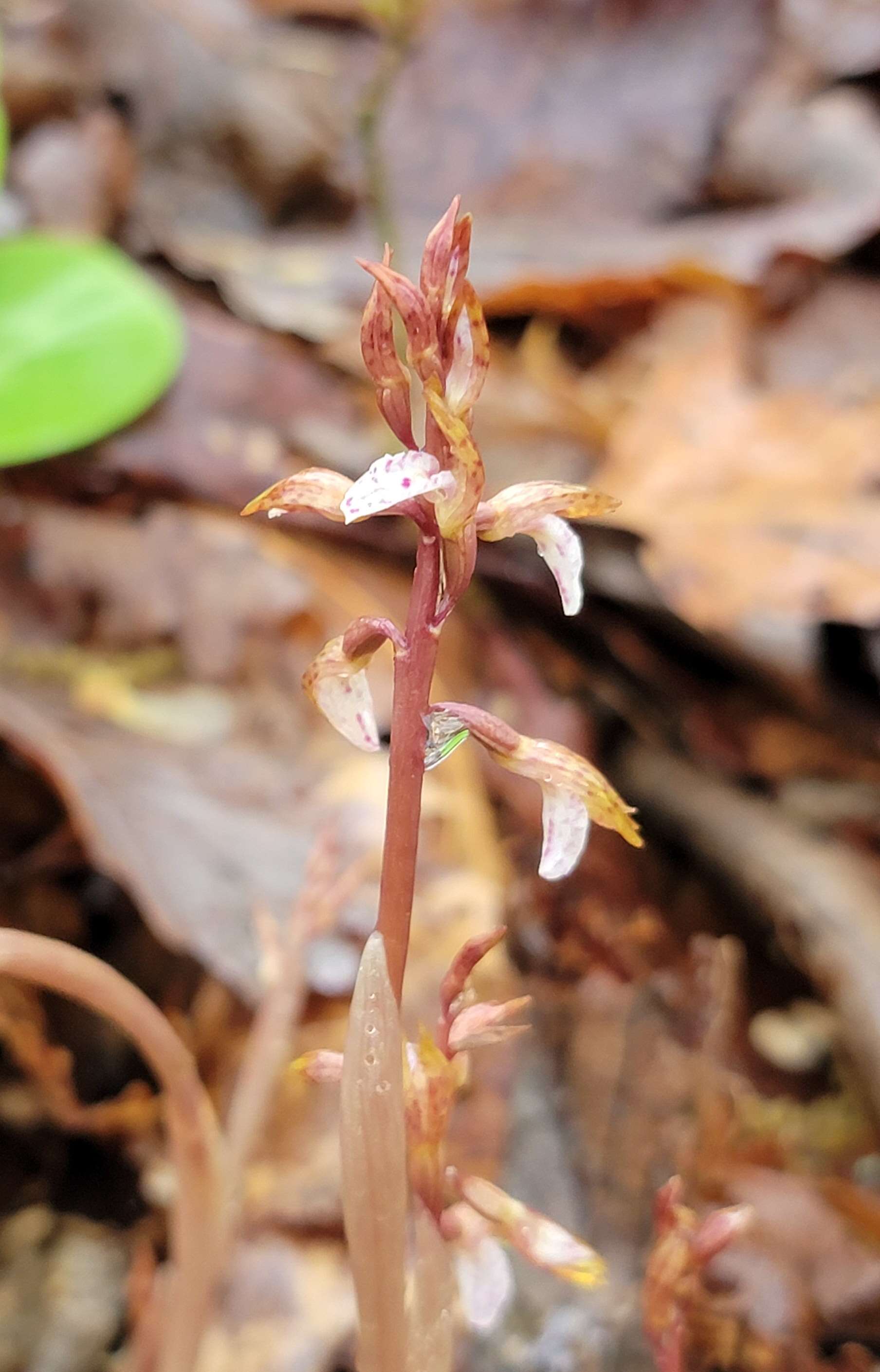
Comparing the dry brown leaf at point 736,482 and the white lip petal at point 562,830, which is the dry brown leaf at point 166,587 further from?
the white lip petal at point 562,830

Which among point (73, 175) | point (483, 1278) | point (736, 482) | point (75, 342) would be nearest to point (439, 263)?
point (483, 1278)

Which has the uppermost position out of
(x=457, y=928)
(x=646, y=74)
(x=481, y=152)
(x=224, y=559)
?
(x=646, y=74)

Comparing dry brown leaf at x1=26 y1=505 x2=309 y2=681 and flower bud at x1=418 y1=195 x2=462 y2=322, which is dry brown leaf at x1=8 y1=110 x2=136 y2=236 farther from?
flower bud at x1=418 y1=195 x2=462 y2=322

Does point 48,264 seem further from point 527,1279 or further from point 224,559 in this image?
point 527,1279

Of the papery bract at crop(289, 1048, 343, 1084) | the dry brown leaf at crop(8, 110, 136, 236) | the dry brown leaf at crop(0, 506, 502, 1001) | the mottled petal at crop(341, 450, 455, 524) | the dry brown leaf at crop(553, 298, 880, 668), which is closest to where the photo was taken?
the mottled petal at crop(341, 450, 455, 524)

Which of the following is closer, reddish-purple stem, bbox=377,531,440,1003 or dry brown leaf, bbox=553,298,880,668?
reddish-purple stem, bbox=377,531,440,1003

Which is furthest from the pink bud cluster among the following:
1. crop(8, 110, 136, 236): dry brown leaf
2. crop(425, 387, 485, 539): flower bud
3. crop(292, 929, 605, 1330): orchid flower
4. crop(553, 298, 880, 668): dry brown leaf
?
crop(8, 110, 136, 236): dry brown leaf

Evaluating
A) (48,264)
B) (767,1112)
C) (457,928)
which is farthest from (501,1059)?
(48,264)
